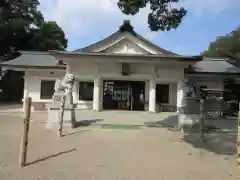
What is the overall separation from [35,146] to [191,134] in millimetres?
6410

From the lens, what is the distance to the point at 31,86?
22.5m

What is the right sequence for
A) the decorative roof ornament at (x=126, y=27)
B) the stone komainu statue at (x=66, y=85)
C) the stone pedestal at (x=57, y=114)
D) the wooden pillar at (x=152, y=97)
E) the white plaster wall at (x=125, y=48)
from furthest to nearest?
the decorative roof ornament at (x=126, y=27)
the white plaster wall at (x=125, y=48)
the wooden pillar at (x=152, y=97)
the stone komainu statue at (x=66, y=85)
the stone pedestal at (x=57, y=114)

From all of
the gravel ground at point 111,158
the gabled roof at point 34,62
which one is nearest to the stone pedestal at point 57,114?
the gravel ground at point 111,158

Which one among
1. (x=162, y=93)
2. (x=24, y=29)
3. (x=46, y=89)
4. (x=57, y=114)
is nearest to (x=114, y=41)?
(x=162, y=93)

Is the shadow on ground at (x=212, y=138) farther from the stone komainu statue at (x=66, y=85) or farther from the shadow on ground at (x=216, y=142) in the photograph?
the stone komainu statue at (x=66, y=85)

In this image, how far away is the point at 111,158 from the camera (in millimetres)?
7879

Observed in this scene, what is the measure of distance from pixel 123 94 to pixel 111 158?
15863mm

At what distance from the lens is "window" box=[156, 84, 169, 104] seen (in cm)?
2297

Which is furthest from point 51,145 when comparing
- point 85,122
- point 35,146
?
Answer: point 85,122

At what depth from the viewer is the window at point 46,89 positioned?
2262 cm

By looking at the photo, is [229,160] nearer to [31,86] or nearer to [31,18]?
[31,86]

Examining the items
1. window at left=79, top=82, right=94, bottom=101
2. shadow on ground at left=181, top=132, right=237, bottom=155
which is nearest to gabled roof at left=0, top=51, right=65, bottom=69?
window at left=79, top=82, right=94, bottom=101

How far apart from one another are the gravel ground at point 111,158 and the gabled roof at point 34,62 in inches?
427

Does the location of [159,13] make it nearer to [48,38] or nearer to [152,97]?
[152,97]
